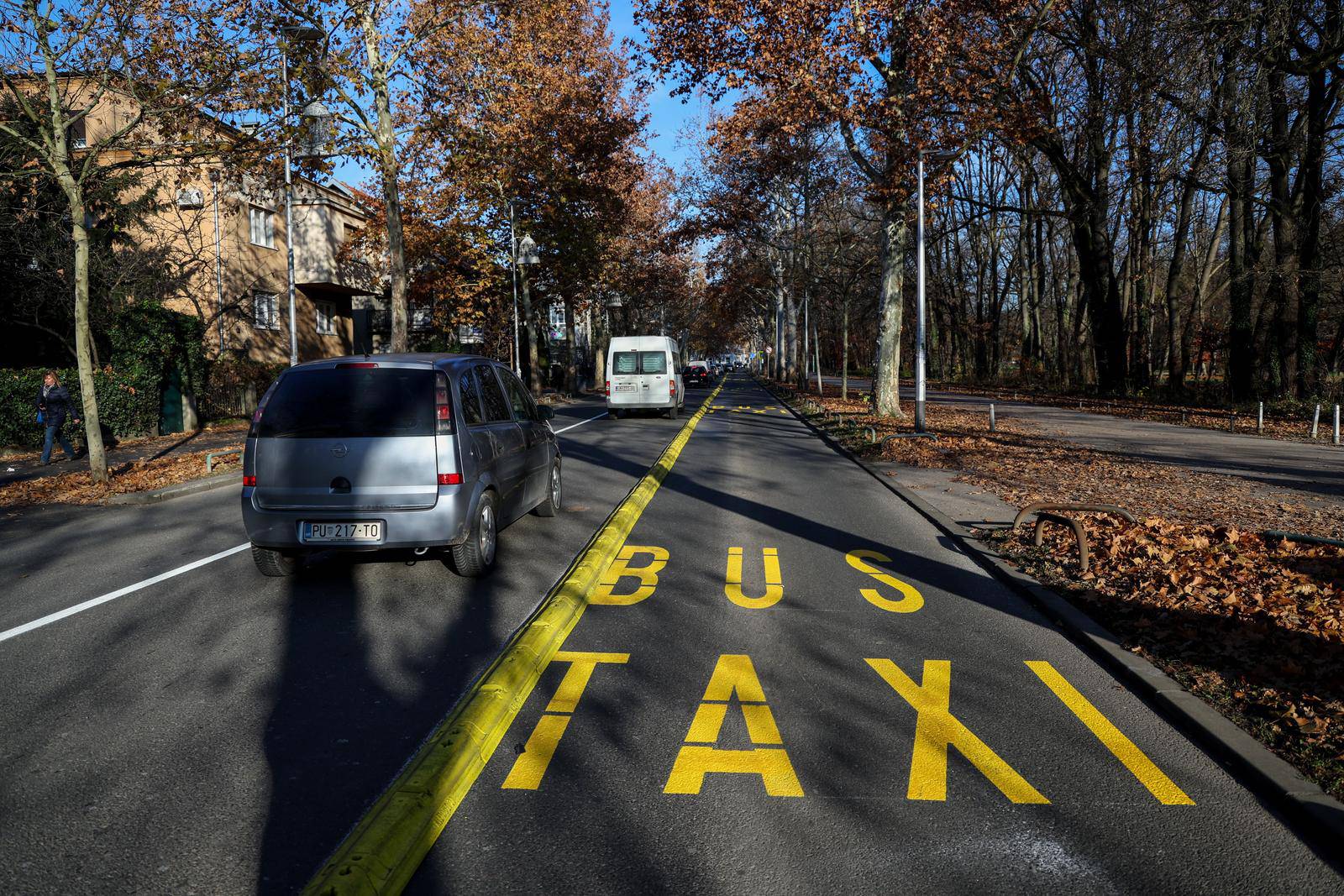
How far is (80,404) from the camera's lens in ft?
57.8

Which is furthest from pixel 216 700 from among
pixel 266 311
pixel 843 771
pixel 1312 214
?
pixel 266 311

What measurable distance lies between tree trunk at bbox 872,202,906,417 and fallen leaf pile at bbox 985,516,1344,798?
12.7 metres

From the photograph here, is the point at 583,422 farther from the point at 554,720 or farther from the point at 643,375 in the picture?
the point at 554,720

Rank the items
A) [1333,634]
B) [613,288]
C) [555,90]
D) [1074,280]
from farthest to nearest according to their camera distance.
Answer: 1. [1074,280]
2. [613,288]
3. [555,90]
4. [1333,634]

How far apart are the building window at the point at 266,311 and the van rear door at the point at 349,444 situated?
89.0 ft

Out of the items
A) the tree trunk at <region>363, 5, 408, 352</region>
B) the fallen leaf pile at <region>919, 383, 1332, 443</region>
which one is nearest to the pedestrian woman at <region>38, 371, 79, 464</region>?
the tree trunk at <region>363, 5, 408, 352</region>

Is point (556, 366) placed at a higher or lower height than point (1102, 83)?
lower

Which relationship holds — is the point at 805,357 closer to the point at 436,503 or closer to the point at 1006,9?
the point at 1006,9

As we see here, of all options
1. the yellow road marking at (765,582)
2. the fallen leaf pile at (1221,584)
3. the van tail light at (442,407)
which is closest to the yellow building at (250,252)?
the van tail light at (442,407)

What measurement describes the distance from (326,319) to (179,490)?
27240 mm

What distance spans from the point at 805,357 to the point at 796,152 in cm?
1309

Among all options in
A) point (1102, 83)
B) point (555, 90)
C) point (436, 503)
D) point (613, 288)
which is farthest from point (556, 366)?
point (436, 503)

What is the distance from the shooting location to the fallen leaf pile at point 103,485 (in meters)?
11.8

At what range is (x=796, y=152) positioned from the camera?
1261 inches
